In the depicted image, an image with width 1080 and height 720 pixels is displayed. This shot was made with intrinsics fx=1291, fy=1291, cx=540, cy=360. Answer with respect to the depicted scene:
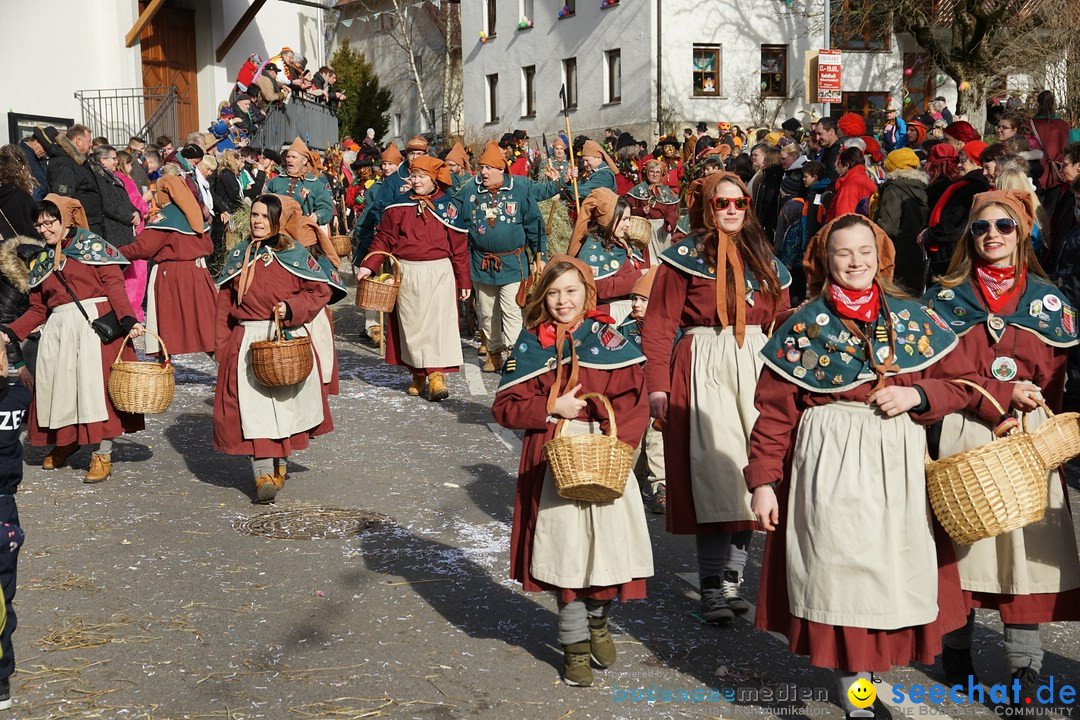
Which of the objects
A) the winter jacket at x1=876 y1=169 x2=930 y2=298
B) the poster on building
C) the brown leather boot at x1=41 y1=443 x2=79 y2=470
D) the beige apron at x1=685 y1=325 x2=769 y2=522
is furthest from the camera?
the poster on building

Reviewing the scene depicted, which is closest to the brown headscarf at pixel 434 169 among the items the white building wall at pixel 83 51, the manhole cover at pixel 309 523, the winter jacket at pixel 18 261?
the winter jacket at pixel 18 261

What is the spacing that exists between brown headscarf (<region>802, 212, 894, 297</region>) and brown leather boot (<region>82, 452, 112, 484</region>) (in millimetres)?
5740

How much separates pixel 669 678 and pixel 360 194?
17568 mm

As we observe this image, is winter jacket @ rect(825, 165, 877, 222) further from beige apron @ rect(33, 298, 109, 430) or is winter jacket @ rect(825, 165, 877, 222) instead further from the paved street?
beige apron @ rect(33, 298, 109, 430)

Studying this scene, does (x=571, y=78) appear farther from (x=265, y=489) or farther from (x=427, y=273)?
(x=265, y=489)

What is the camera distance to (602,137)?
37844 mm

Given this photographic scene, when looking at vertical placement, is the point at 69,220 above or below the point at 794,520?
above

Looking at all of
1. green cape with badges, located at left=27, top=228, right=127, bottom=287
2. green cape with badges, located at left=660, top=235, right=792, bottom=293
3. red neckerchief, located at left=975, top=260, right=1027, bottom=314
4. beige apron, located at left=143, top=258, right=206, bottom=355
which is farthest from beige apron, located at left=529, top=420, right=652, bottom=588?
beige apron, located at left=143, top=258, right=206, bottom=355

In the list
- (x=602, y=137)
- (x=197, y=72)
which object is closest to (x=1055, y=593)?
(x=197, y=72)

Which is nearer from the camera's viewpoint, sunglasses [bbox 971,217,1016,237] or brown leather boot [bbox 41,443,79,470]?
sunglasses [bbox 971,217,1016,237]

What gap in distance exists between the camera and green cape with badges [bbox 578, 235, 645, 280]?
8773 millimetres

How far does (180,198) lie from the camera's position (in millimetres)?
12211

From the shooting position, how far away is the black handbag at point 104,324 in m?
8.62

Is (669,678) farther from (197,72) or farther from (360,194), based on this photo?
(197,72)
